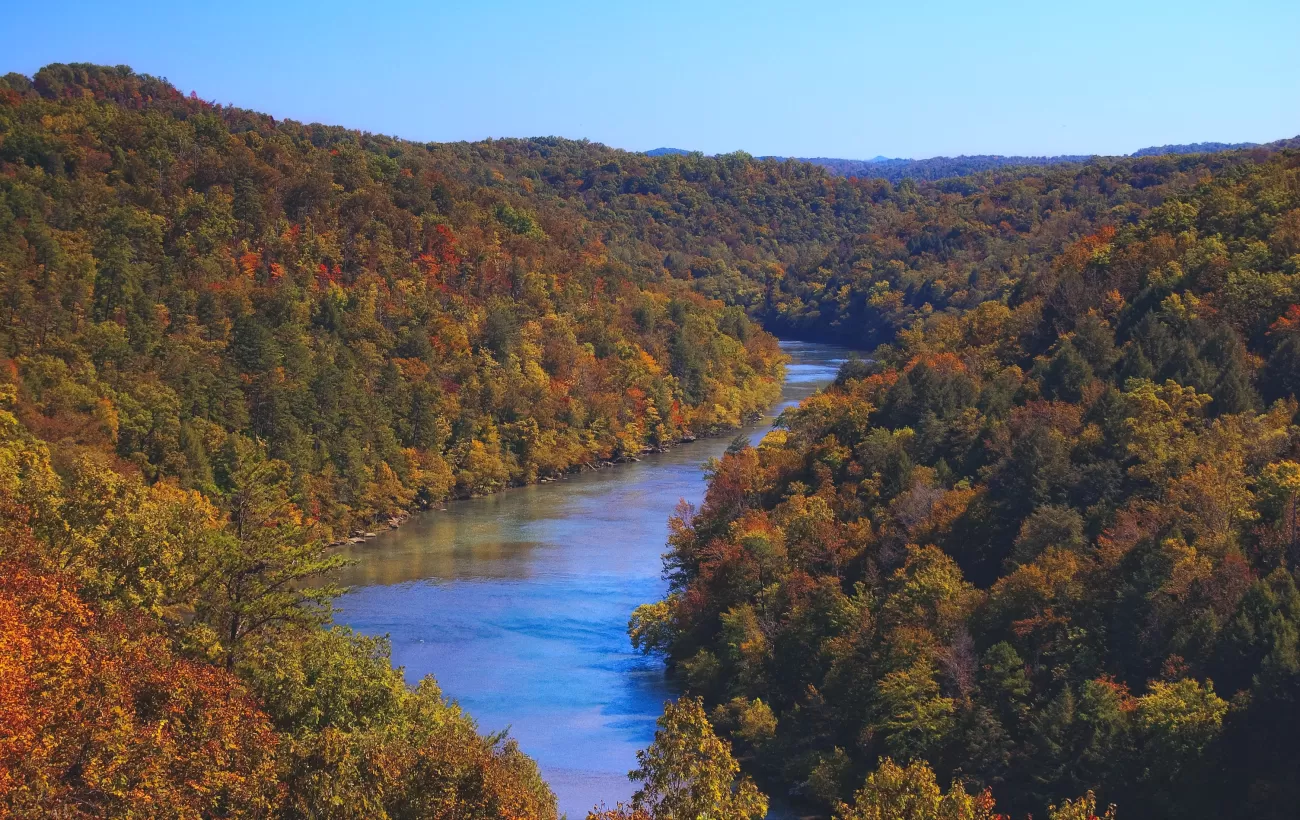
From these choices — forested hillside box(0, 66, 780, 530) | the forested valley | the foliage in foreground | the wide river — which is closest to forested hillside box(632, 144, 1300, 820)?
the forested valley

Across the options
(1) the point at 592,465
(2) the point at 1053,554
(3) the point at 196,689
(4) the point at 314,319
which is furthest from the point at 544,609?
(1) the point at 592,465

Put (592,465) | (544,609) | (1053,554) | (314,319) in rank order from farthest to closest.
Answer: (592,465) → (314,319) → (544,609) → (1053,554)

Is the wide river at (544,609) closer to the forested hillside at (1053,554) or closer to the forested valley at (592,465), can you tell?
the forested valley at (592,465)

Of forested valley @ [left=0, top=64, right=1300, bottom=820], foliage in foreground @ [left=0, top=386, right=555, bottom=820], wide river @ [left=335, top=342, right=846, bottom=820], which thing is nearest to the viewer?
foliage in foreground @ [left=0, top=386, right=555, bottom=820]

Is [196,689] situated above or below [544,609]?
above

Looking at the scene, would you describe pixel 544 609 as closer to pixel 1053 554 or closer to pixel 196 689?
pixel 1053 554

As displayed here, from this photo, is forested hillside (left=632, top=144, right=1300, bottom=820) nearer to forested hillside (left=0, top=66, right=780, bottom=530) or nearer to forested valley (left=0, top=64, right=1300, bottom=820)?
forested valley (left=0, top=64, right=1300, bottom=820)

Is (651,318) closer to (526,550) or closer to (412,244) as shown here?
(412,244)
